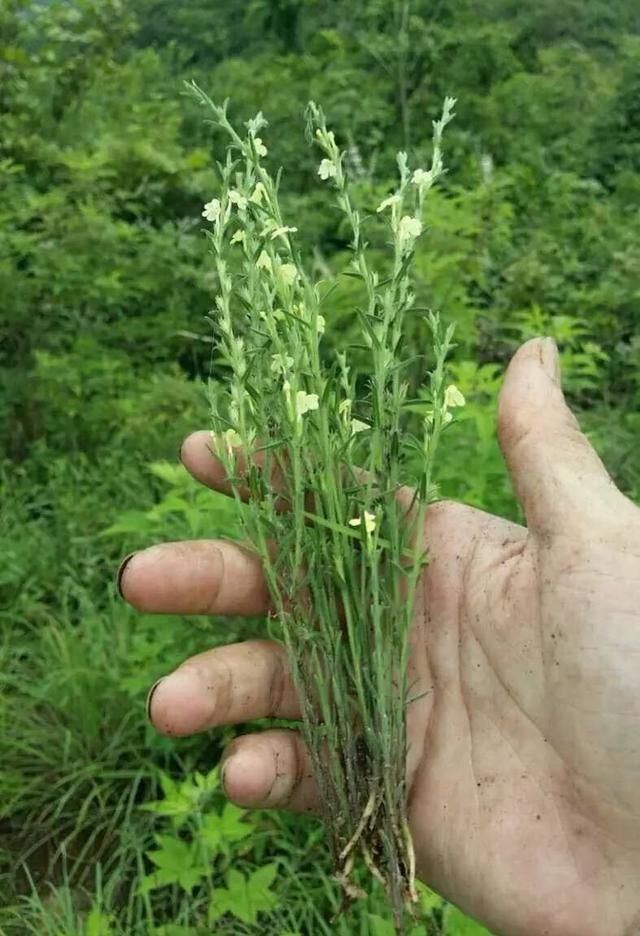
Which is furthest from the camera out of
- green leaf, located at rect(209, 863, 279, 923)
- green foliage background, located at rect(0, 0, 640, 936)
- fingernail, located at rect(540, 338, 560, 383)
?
green foliage background, located at rect(0, 0, 640, 936)

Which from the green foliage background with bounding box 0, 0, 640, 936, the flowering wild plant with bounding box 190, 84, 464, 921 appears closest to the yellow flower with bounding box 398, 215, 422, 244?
the flowering wild plant with bounding box 190, 84, 464, 921

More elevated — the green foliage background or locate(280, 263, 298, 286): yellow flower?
locate(280, 263, 298, 286): yellow flower

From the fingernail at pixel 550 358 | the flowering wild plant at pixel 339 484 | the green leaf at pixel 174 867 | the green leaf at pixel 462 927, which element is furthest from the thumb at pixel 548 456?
the green leaf at pixel 174 867

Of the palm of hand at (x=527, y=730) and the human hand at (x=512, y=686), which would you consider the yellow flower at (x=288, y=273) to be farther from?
the palm of hand at (x=527, y=730)

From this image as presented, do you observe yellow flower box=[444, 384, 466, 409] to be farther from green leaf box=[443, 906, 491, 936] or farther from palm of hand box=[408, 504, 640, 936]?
green leaf box=[443, 906, 491, 936]

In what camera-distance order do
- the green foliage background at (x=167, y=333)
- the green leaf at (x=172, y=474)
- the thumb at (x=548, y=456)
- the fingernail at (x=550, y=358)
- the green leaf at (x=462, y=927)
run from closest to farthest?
the thumb at (x=548, y=456)
the fingernail at (x=550, y=358)
the green leaf at (x=462, y=927)
the green foliage background at (x=167, y=333)
the green leaf at (x=172, y=474)

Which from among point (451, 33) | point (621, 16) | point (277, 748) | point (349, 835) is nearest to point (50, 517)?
point (277, 748)

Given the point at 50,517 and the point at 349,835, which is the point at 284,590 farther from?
the point at 50,517
